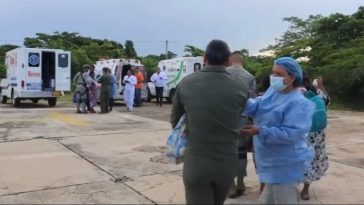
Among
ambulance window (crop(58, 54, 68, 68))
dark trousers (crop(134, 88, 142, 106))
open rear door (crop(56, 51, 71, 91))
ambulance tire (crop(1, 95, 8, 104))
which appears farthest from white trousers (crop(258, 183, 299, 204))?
ambulance tire (crop(1, 95, 8, 104))

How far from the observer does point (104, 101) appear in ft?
54.2

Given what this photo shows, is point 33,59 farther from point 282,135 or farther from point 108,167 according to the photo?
point 282,135

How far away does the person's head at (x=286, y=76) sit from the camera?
379 cm

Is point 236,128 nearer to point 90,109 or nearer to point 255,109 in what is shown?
point 255,109

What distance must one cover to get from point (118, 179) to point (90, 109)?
10.5m

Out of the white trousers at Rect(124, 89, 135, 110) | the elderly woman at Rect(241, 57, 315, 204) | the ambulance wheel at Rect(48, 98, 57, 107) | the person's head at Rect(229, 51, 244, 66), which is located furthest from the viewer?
the ambulance wheel at Rect(48, 98, 57, 107)

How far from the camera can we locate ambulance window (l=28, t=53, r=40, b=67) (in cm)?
1989

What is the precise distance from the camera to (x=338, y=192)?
6.30 metres

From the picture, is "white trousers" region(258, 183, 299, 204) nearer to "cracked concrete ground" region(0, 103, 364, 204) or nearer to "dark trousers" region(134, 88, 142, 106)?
"cracked concrete ground" region(0, 103, 364, 204)

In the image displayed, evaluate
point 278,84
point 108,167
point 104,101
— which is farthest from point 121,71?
point 278,84

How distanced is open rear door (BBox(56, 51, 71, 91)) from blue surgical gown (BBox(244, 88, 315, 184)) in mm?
17370

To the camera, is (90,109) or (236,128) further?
(90,109)

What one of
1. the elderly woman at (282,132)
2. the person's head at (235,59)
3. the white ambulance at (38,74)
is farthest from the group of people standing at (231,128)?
the white ambulance at (38,74)

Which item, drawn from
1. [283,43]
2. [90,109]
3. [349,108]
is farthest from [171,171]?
[283,43]
